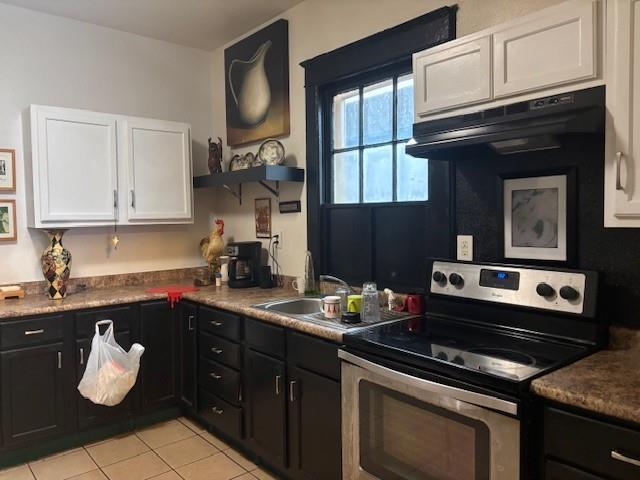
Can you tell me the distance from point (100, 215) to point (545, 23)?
2.80m

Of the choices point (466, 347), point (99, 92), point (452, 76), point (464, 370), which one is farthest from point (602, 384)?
point (99, 92)

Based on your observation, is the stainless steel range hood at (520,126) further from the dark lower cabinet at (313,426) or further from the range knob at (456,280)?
the dark lower cabinet at (313,426)

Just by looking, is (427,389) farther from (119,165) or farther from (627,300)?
(119,165)

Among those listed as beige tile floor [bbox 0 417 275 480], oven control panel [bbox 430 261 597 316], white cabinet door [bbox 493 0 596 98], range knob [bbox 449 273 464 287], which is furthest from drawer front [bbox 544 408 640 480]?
beige tile floor [bbox 0 417 275 480]

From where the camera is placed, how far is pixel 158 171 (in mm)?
3439

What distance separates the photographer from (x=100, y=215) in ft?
10.5

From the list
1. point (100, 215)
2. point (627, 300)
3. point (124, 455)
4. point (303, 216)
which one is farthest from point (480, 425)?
point (100, 215)

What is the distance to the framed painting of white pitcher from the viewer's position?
3281 millimetres

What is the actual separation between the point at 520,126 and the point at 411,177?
959 mm

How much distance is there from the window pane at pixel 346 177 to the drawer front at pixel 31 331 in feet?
5.93

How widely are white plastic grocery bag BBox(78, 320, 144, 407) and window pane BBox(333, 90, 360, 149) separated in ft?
5.74

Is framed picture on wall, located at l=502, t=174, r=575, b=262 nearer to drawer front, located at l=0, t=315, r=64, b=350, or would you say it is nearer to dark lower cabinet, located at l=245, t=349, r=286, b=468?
dark lower cabinet, located at l=245, t=349, r=286, b=468

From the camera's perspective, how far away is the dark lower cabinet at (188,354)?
3.10 meters

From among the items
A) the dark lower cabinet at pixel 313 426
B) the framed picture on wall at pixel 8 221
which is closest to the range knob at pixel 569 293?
the dark lower cabinet at pixel 313 426
